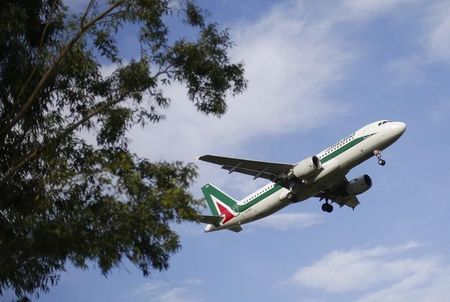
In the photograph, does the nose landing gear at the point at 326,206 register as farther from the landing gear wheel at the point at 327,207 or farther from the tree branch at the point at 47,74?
the tree branch at the point at 47,74

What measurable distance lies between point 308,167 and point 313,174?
59cm

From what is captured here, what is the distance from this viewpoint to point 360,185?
38.7m

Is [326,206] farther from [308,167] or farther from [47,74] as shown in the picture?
[47,74]

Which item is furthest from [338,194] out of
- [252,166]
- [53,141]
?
[53,141]

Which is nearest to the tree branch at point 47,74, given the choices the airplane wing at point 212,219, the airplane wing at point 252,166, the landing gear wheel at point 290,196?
the airplane wing at point 252,166

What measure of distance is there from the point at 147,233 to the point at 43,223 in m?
2.59

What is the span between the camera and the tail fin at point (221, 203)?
41.1 meters

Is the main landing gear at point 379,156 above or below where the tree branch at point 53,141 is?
above

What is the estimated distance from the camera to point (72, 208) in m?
17.2

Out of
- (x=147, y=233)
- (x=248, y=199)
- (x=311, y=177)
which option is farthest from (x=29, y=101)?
(x=248, y=199)

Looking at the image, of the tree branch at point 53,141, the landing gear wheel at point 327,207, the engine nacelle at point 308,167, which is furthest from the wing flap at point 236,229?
the tree branch at point 53,141

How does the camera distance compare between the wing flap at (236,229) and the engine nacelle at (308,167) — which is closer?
the engine nacelle at (308,167)

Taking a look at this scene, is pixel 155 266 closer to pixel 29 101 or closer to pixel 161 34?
pixel 29 101

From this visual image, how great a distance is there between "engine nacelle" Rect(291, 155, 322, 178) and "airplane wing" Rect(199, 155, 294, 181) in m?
0.80
